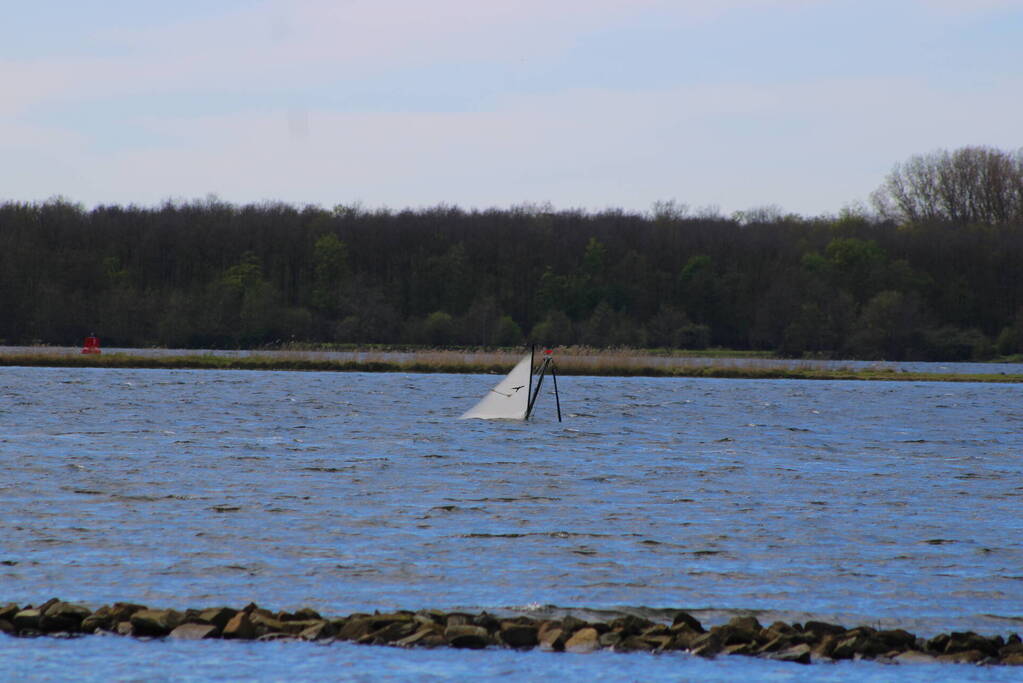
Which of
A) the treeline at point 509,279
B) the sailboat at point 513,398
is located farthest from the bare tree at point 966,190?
the sailboat at point 513,398

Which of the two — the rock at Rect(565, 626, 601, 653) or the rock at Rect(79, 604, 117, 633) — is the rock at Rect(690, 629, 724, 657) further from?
the rock at Rect(79, 604, 117, 633)

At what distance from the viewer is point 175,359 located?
80.9 m

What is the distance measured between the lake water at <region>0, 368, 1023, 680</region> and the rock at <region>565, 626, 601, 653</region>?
193 millimetres

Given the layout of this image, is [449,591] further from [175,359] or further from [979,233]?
[979,233]

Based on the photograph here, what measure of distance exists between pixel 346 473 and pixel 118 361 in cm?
5673

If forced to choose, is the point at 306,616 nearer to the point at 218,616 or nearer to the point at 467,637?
the point at 218,616

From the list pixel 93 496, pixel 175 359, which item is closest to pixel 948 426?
pixel 93 496

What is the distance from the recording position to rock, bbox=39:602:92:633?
1332 centimetres

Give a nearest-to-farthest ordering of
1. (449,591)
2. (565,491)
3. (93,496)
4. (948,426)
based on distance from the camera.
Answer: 1. (449,591)
2. (93,496)
3. (565,491)
4. (948,426)

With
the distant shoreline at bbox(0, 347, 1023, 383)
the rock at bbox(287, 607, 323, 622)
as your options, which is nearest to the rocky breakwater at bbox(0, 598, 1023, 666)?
the rock at bbox(287, 607, 323, 622)

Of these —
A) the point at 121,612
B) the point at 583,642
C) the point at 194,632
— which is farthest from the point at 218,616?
the point at 583,642

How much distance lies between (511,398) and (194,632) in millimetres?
31941

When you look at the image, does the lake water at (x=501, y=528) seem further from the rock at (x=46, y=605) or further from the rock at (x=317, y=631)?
the rock at (x=46, y=605)

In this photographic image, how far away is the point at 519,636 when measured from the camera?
13.2 metres
